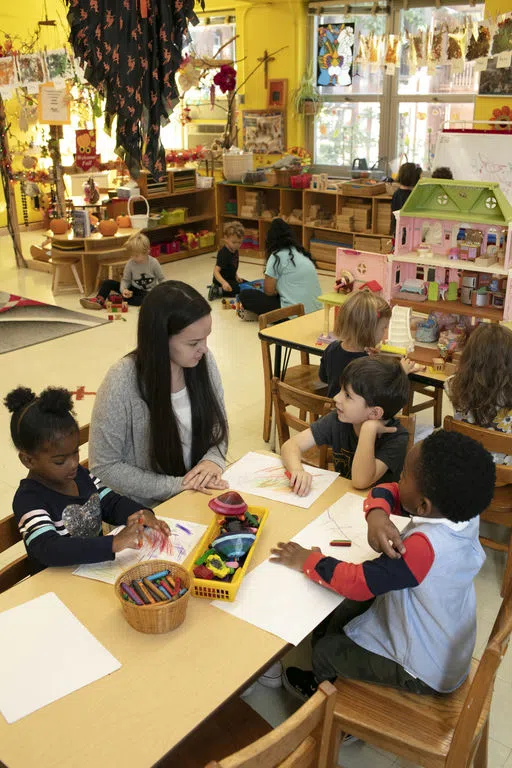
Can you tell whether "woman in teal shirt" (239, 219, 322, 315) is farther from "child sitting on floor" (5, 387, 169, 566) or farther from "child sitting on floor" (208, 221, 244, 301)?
"child sitting on floor" (5, 387, 169, 566)

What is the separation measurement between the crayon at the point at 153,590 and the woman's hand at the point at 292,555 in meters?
0.33

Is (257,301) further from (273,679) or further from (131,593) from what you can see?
(131,593)

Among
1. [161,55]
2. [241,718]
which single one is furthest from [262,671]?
[161,55]

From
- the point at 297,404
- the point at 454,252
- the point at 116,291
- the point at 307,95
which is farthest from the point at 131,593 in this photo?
the point at 307,95

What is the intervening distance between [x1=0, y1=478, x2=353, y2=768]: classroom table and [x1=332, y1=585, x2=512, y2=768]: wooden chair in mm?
374

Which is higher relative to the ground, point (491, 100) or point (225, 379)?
point (491, 100)

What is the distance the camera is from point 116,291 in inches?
279

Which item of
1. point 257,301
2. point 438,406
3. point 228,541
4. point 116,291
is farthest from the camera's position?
point 116,291

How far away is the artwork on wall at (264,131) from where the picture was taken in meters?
9.42

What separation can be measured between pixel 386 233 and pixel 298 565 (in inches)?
255

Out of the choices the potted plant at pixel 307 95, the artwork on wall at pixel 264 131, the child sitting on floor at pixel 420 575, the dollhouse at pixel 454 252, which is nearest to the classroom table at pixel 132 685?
the child sitting on floor at pixel 420 575

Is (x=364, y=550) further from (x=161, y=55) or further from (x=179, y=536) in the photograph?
(x=161, y=55)

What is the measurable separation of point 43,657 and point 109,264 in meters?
6.29

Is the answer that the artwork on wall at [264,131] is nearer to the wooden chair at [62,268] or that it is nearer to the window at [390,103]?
the window at [390,103]
